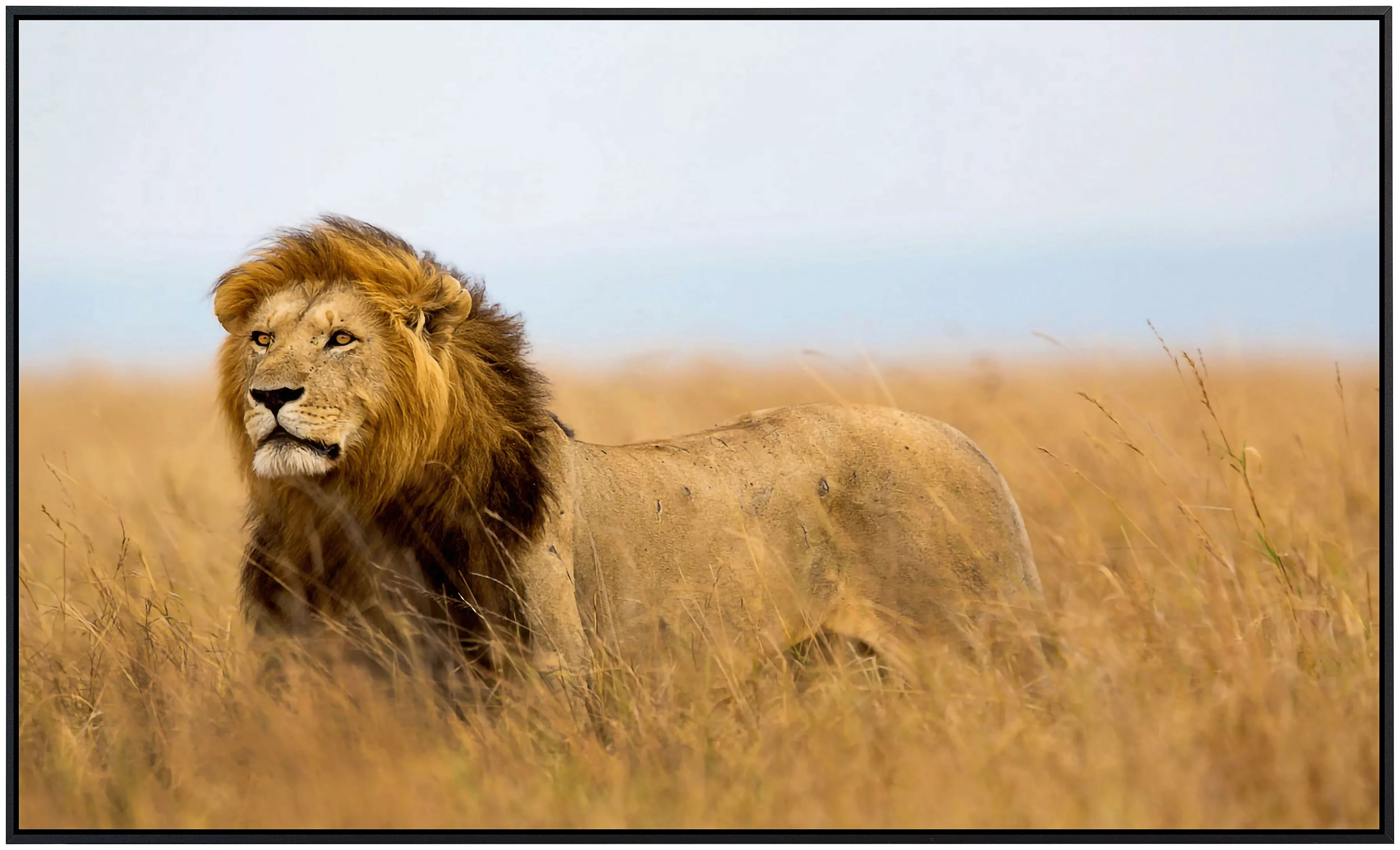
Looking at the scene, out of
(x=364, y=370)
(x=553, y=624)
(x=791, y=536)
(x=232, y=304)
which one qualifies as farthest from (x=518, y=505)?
(x=232, y=304)

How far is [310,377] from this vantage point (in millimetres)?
3488

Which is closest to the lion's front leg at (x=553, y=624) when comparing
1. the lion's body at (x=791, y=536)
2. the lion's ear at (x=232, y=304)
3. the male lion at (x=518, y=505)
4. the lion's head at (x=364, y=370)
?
the male lion at (x=518, y=505)

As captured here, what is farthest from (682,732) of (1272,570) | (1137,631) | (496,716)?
(1272,570)

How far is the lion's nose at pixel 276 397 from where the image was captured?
11.2 ft

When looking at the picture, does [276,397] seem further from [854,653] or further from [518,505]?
[854,653]

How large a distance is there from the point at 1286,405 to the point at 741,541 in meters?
10.8

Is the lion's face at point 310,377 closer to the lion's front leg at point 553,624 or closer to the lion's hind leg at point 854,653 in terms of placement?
the lion's front leg at point 553,624

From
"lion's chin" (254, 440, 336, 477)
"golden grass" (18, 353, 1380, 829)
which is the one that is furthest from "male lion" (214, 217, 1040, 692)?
"golden grass" (18, 353, 1380, 829)

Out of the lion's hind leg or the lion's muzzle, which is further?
the lion's hind leg

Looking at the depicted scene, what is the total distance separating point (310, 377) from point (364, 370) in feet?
0.54

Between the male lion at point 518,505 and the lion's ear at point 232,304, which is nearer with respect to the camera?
the male lion at point 518,505

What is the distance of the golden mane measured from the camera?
365 cm

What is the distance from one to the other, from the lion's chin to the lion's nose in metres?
0.10

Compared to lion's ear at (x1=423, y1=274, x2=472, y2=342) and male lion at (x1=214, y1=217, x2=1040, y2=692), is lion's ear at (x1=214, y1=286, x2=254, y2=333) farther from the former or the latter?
lion's ear at (x1=423, y1=274, x2=472, y2=342)
